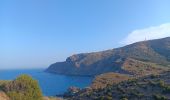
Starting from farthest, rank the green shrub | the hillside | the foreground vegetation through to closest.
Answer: the hillside → the foreground vegetation → the green shrub

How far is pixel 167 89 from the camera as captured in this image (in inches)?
2105

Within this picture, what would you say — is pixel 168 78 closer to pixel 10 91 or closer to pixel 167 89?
pixel 167 89

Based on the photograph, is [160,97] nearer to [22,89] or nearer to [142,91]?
[142,91]

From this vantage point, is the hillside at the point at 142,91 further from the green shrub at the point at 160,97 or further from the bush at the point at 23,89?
the bush at the point at 23,89

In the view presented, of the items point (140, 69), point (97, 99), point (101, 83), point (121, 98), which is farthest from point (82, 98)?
point (140, 69)

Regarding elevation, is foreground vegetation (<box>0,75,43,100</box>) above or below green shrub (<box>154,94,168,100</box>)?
above

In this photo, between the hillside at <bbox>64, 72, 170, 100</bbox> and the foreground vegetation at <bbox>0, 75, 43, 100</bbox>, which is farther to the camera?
the hillside at <bbox>64, 72, 170, 100</bbox>

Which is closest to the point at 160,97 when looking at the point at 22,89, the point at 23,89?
the point at 23,89

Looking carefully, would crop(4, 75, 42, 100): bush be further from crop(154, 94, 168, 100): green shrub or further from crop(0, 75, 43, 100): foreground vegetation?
crop(154, 94, 168, 100): green shrub

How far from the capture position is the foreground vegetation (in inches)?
2022

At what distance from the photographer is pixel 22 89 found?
2101 inches

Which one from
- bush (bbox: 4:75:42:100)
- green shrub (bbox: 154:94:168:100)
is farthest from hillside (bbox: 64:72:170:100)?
bush (bbox: 4:75:42:100)

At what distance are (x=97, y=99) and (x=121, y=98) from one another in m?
4.79

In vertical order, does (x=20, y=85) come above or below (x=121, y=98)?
above
